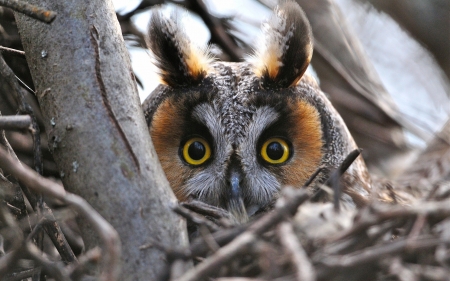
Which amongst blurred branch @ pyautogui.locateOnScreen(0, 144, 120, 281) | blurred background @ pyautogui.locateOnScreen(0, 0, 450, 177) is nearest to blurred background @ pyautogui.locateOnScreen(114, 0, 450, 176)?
blurred background @ pyautogui.locateOnScreen(0, 0, 450, 177)

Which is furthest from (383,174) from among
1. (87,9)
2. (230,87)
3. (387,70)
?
(87,9)

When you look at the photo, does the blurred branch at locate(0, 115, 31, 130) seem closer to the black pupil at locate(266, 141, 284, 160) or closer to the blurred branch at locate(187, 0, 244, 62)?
the black pupil at locate(266, 141, 284, 160)

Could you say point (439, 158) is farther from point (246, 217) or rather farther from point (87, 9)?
point (87, 9)

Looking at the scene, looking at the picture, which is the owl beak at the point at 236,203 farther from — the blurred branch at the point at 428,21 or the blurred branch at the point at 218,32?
the blurred branch at the point at 428,21

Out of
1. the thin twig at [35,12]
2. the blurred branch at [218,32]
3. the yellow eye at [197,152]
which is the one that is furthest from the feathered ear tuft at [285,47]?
the thin twig at [35,12]

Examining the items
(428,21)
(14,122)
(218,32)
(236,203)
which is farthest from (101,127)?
(428,21)

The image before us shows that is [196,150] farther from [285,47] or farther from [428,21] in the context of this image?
[428,21]
